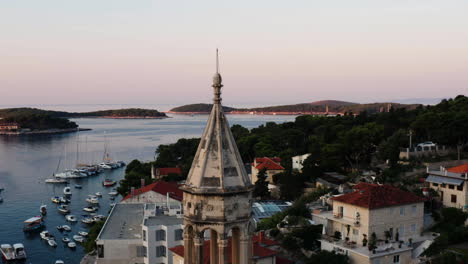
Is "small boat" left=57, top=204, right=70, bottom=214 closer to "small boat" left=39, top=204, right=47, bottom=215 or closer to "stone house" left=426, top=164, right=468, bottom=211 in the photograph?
"small boat" left=39, top=204, right=47, bottom=215

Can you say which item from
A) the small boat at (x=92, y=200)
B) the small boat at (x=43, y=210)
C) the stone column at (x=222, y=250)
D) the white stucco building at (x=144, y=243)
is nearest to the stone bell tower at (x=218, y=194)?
the stone column at (x=222, y=250)

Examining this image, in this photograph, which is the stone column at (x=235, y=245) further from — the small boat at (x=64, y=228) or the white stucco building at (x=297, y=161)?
the small boat at (x=64, y=228)

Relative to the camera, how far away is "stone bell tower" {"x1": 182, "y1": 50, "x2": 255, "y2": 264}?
25.2ft

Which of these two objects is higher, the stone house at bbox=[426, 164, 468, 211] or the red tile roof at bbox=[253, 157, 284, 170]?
the stone house at bbox=[426, 164, 468, 211]

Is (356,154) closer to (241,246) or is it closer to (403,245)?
(403,245)

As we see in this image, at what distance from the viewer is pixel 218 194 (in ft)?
24.9

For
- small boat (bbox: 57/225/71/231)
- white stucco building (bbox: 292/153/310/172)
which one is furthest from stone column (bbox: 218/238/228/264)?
small boat (bbox: 57/225/71/231)

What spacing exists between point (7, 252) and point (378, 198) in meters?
34.7

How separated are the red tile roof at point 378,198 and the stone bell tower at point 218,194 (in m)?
21.9

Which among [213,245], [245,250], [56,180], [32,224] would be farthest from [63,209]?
[245,250]

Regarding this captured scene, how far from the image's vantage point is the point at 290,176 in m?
47.0

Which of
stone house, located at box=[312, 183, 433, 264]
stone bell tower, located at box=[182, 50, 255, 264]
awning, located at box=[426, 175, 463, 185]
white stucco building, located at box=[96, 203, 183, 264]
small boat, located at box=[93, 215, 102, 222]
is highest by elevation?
stone bell tower, located at box=[182, 50, 255, 264]

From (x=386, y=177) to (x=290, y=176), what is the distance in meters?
10.4

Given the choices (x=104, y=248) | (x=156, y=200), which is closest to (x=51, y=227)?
(x=156, y=200)
